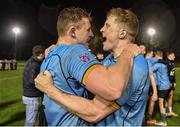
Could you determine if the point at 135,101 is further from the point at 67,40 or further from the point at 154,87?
the point at 154,87

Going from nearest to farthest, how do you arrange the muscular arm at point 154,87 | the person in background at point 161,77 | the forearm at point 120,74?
the forearm at point 120,74 → the muscular arm at point 154,87 → the person in background at point 161,77

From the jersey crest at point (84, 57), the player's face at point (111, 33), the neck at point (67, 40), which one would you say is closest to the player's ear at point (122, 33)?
the player's face at point (111, 33)

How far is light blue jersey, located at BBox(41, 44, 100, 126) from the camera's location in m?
3.09

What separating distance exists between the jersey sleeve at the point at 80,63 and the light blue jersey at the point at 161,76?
8.24 m

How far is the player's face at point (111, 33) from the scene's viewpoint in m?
3.86

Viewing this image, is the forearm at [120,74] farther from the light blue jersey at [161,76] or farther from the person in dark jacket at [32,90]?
the light blue jersey at [161,76]

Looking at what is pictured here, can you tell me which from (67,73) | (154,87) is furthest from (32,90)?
(67,73)

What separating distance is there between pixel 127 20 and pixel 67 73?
0.84m

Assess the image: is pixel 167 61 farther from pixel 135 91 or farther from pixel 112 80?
pixel 112 80

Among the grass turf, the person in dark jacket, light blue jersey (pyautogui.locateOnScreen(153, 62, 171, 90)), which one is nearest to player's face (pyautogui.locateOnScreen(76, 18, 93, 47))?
the person in dark jacket

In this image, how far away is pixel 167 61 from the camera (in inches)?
452

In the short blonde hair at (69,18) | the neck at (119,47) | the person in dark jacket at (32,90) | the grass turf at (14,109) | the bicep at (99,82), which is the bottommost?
the grass turf at (14,109)

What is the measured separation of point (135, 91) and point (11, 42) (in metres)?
56.7

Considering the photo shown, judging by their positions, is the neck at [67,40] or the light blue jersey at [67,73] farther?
the neck at [67,40]
